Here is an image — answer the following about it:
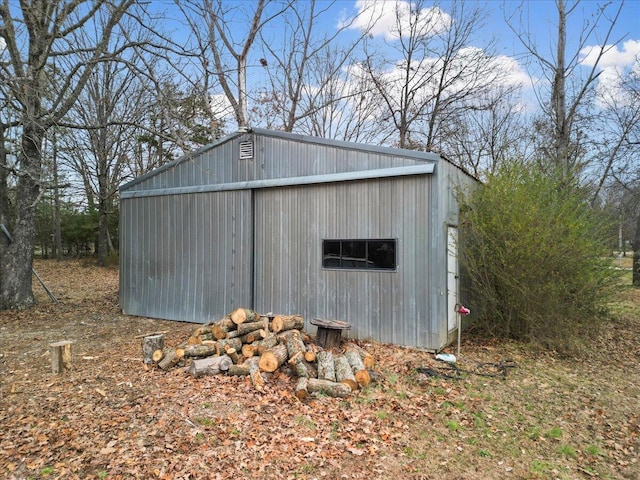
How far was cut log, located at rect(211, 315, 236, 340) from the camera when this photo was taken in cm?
575

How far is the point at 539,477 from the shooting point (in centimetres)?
305

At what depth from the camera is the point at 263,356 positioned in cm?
500

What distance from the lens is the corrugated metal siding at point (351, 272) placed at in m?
6.17

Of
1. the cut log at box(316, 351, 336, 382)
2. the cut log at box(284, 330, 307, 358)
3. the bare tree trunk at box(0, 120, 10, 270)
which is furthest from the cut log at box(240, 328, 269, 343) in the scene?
the bare tree trunk at box(0, 120, 10, 270)

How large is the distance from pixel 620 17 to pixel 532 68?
92.1 inches

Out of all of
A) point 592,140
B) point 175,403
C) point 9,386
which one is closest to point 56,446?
point 175,403

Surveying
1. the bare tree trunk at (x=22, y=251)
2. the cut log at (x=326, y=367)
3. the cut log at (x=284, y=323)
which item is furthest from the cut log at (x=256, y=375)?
the bare tree trunk at (x=22, y=251)

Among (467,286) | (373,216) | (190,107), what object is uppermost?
(190,107)

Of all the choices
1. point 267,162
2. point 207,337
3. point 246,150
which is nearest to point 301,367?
point 207,337

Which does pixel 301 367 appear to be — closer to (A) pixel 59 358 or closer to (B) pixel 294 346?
(B) pixel 294 346

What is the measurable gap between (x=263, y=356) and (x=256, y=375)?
11.1 inches

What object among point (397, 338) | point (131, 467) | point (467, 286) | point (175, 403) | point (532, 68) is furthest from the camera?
point (532, 68)

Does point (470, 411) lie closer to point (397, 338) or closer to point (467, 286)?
point (397, 338)

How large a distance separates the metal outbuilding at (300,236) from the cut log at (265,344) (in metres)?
1.58
